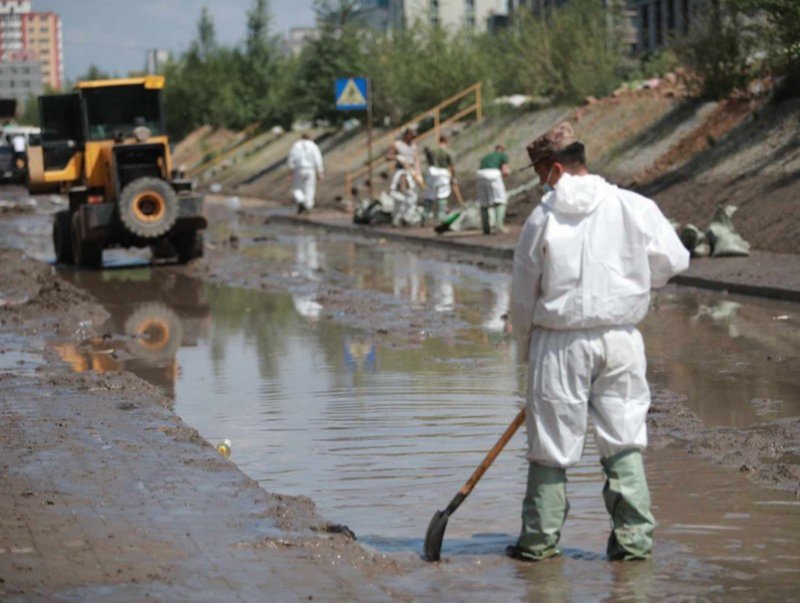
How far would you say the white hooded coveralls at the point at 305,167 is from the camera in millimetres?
37375

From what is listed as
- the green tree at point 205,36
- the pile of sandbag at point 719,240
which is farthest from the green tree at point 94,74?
the pile of sandbag at point 719,240

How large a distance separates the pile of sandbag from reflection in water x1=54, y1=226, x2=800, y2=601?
310 centimetres

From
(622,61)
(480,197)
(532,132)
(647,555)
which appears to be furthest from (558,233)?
(622,61)

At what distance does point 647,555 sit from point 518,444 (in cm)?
269

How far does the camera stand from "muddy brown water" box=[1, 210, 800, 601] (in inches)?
256

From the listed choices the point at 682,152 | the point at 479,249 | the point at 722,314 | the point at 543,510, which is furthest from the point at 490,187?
the point at 543,510

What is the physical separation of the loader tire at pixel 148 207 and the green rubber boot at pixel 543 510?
16467 millimetres

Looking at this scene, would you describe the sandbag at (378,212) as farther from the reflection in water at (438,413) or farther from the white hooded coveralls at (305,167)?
the reflection in water at (438,413)

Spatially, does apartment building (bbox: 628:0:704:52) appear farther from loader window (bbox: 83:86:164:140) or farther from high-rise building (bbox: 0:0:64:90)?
loader window (bbox: 83:86:164:140)

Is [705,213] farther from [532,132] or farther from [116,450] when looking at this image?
[116,450]

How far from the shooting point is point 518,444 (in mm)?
9180

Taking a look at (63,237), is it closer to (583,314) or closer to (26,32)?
(583,314)

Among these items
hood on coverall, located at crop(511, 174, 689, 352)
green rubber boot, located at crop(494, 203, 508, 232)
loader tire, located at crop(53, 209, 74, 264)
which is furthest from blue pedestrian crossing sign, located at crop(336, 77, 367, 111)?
hood on coverall, located at crop(511, 174, 689, 352)

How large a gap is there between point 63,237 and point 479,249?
6309 millimetres
